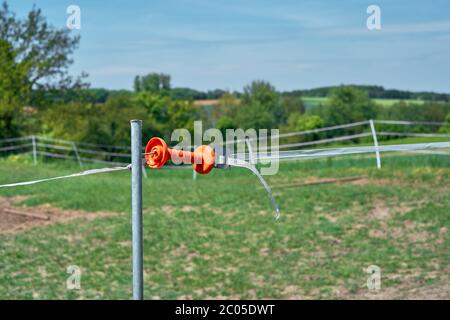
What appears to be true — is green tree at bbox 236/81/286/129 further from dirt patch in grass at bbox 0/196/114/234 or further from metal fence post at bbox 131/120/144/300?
metal fence post at bbox 131/120/144/300

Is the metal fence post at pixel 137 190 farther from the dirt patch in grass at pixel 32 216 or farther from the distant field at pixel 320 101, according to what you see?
the distant field at pixel 320 101

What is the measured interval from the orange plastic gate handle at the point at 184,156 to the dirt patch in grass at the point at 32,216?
7553 millimetres

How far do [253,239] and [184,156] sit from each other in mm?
6009

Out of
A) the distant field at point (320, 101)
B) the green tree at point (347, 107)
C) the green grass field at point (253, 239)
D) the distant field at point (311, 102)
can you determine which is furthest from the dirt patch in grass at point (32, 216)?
the distant field at point (311, 102)

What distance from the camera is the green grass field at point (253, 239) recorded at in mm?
6223

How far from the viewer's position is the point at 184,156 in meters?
1.79

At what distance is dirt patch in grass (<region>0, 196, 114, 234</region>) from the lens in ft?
30.2

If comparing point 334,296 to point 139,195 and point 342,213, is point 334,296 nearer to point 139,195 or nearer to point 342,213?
point 342,213

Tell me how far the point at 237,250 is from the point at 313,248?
2.80ft

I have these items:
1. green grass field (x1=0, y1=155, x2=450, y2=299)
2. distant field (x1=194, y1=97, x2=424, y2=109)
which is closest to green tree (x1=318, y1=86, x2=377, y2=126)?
distant field (x1=194, y1=97, x2=424, y2=109)

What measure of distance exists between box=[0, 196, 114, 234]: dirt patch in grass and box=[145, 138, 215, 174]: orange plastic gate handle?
24.8 feet
